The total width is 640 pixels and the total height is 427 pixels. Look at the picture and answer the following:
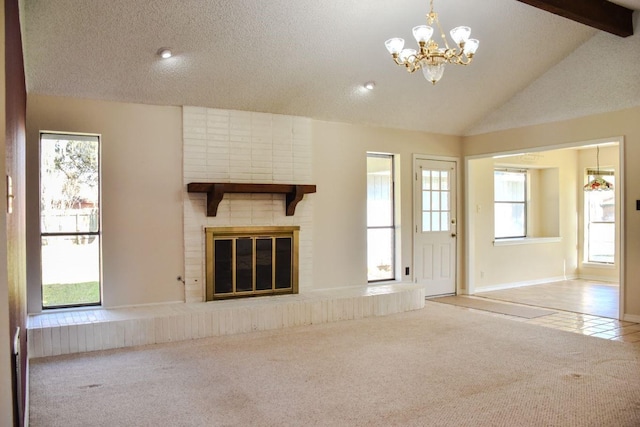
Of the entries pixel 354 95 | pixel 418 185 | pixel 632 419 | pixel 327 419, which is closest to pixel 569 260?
pixel 418 185

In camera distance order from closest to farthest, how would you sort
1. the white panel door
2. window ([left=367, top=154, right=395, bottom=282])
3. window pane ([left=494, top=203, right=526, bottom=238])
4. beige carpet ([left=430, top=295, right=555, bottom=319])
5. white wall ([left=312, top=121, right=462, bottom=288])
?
beige carpet ([left=430, top=295, right=555, bottom=319]) < white wall ([left=312, top=121, right=462, bottom=288]) < window ([left=367, top=154, right=395, bottom=282]) < the white panel door < window pane ([left=494, top=203, right=526, bottom=238])

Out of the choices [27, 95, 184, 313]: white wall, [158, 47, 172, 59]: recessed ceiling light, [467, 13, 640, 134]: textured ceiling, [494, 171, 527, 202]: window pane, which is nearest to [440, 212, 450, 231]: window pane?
[467, 13, 640, 134]: textured ceiling

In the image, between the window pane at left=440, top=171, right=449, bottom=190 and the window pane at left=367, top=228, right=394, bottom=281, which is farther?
the window pane at left=440, top=171, right=449, bottom=190

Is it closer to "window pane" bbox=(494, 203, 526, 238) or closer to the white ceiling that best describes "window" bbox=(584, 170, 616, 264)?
"window pane" bbox=(494, 203, 526, 238)

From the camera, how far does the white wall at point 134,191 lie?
4676mm

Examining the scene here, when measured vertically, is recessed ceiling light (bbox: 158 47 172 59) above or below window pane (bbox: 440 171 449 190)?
above

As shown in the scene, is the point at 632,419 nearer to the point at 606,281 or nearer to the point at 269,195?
the point at 269,195

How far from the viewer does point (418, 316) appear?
571 cm

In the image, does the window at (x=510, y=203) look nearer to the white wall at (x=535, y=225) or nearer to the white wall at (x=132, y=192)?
the white wall at (x=535, y=225)

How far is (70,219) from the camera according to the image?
188 inches

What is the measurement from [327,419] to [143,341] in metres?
2.32

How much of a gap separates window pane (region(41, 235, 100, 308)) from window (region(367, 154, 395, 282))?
11.0 feet

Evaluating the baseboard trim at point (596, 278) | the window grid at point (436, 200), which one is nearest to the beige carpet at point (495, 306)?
the window grid at point (436, 200)

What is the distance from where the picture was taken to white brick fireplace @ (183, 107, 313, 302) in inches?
207
